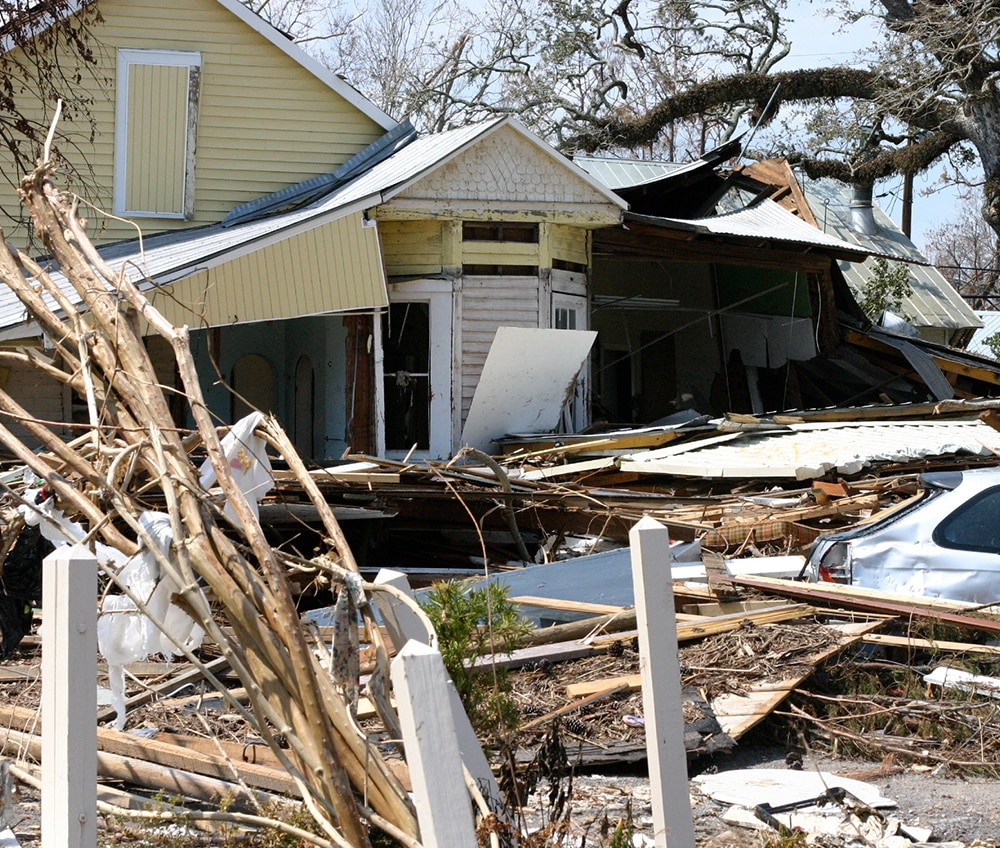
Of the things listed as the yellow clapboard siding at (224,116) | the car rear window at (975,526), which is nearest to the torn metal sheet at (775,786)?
the car rear window at (975,526)

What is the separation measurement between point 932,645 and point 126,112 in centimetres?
1245

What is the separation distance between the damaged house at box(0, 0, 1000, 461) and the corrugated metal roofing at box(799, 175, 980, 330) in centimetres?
615

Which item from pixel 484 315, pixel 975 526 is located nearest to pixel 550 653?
pixel 975 526

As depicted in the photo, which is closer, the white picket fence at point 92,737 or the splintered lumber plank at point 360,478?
the white picket fence at point 92,737

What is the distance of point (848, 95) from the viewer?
2781 cm

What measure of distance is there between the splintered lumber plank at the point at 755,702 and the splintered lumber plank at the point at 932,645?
0.86ft

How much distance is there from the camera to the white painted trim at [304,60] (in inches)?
610

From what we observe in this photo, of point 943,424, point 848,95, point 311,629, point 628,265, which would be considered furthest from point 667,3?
point 311,629

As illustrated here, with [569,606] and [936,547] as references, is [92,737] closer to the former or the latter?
[569,606]

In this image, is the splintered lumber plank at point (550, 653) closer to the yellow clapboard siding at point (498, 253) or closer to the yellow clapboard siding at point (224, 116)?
the yellow clapboard siding at point (498, 253)

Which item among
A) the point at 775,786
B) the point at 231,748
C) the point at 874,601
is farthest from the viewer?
the point at 874,601

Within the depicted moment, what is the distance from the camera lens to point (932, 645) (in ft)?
22.0

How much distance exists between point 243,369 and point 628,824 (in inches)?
612

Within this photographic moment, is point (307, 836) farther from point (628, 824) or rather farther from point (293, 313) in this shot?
point (293, 313)
